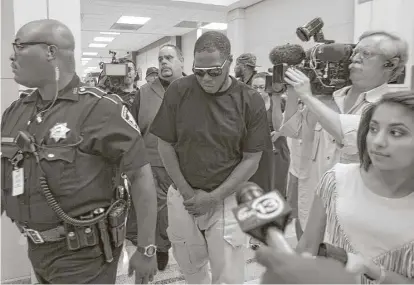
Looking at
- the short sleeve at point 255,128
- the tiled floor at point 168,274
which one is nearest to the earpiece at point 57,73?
the short sleeve at point 255,128

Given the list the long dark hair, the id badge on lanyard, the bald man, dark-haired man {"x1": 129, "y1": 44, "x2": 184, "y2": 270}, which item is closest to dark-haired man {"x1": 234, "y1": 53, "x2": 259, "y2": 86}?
dark-haired man {"x1": 129, "y1": 44, "x2": 184, "y2": 270}

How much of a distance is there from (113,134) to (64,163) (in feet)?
0.57

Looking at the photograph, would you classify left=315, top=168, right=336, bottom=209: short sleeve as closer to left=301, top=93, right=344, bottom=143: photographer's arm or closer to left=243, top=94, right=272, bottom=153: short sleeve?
left=301, top=93, right=344, bottom=143: photographer's arm

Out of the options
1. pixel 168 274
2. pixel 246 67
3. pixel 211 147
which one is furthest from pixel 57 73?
pixel 246 67

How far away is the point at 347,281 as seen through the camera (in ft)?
1.60

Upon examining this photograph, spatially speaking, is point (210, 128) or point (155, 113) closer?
point (210, 128)

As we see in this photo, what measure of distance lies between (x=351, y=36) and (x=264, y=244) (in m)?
4.17

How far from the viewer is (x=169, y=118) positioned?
6.59ft

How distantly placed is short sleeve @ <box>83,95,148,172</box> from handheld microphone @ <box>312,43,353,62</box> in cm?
114

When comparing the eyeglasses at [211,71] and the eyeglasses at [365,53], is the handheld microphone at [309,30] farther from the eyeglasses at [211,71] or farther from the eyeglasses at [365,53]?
the eyeglasses at [211,71]

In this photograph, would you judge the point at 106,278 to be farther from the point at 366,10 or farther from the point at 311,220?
the point at 366,10

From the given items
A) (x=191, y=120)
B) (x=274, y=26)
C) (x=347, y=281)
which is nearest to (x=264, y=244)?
(x=347, y=281)

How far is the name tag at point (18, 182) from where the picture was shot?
1.30m

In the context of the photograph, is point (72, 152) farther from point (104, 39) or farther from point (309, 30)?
point (104, 39)
